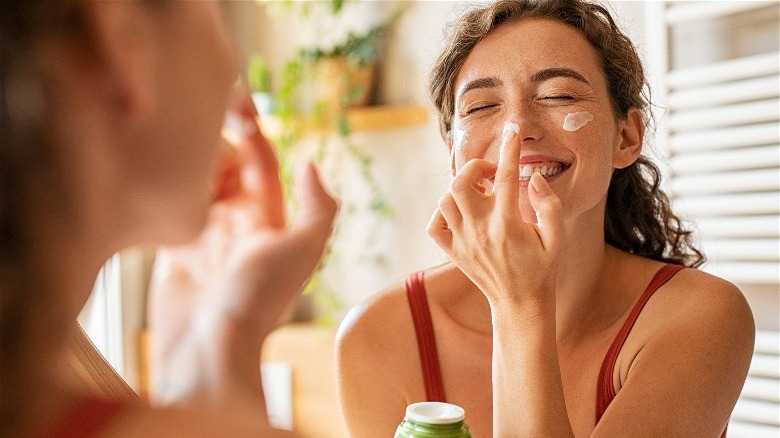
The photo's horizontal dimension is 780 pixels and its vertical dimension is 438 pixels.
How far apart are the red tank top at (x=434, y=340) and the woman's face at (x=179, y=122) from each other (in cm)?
76

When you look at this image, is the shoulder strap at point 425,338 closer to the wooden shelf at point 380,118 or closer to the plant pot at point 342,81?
the wooden shelf at point 380,118

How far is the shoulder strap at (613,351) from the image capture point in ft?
3.17

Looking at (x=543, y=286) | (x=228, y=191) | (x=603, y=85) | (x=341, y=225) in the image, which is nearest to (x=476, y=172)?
(x=543, y=286)

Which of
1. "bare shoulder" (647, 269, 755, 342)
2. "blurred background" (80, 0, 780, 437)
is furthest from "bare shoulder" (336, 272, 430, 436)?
"blurred background" (80, 0, 780, 437)

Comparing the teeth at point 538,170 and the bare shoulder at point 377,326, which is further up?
the teeth at point 538,170

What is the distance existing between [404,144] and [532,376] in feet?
4.50

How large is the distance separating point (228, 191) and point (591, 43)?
0.81 m

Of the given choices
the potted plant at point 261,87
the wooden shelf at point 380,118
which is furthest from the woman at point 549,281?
the potted plant at point 261,87

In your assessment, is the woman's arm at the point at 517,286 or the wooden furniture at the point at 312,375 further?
the wooden furniture at the point at 312,375

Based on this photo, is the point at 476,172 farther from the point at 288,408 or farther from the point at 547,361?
the point at 288,408

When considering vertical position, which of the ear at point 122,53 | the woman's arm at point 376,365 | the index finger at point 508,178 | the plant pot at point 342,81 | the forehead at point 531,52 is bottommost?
the woman's arm at point 376,365

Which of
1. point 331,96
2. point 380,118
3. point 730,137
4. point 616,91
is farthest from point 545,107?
point 331,96

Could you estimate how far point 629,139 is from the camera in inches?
43.1

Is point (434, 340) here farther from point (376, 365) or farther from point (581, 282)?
point (581, 282)
